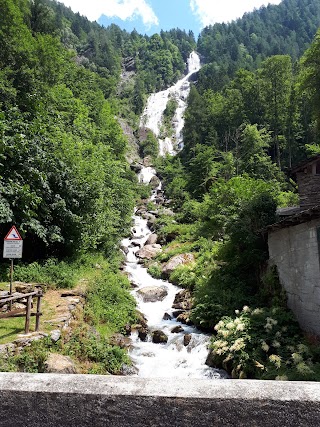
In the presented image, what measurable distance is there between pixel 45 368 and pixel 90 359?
2107mm

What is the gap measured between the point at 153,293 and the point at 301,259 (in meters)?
9.44

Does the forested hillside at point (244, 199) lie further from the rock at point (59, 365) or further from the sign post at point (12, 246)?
the sign post at point (12, 246)

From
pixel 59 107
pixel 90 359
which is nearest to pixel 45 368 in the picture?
pixel 90 359

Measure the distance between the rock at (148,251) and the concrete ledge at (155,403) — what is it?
24857mm

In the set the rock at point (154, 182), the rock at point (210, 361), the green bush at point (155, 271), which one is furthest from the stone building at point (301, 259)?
the rock at point (154, 182)

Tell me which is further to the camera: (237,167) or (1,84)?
(237,167)

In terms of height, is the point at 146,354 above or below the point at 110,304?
below

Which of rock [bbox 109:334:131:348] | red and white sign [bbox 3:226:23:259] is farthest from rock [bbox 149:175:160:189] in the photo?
red and white sign [bbox 3:226:23:259]

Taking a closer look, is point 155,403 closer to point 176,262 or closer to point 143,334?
point 143,334

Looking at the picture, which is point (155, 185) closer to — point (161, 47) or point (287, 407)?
point (287, 407)

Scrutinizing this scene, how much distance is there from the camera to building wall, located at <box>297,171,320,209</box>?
14.2 meters

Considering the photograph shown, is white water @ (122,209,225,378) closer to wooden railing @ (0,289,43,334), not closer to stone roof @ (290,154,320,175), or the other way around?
wooden railing @ (0,289,43,334)

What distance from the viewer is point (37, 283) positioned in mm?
11984

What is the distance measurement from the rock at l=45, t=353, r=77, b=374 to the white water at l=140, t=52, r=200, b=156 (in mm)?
61836
